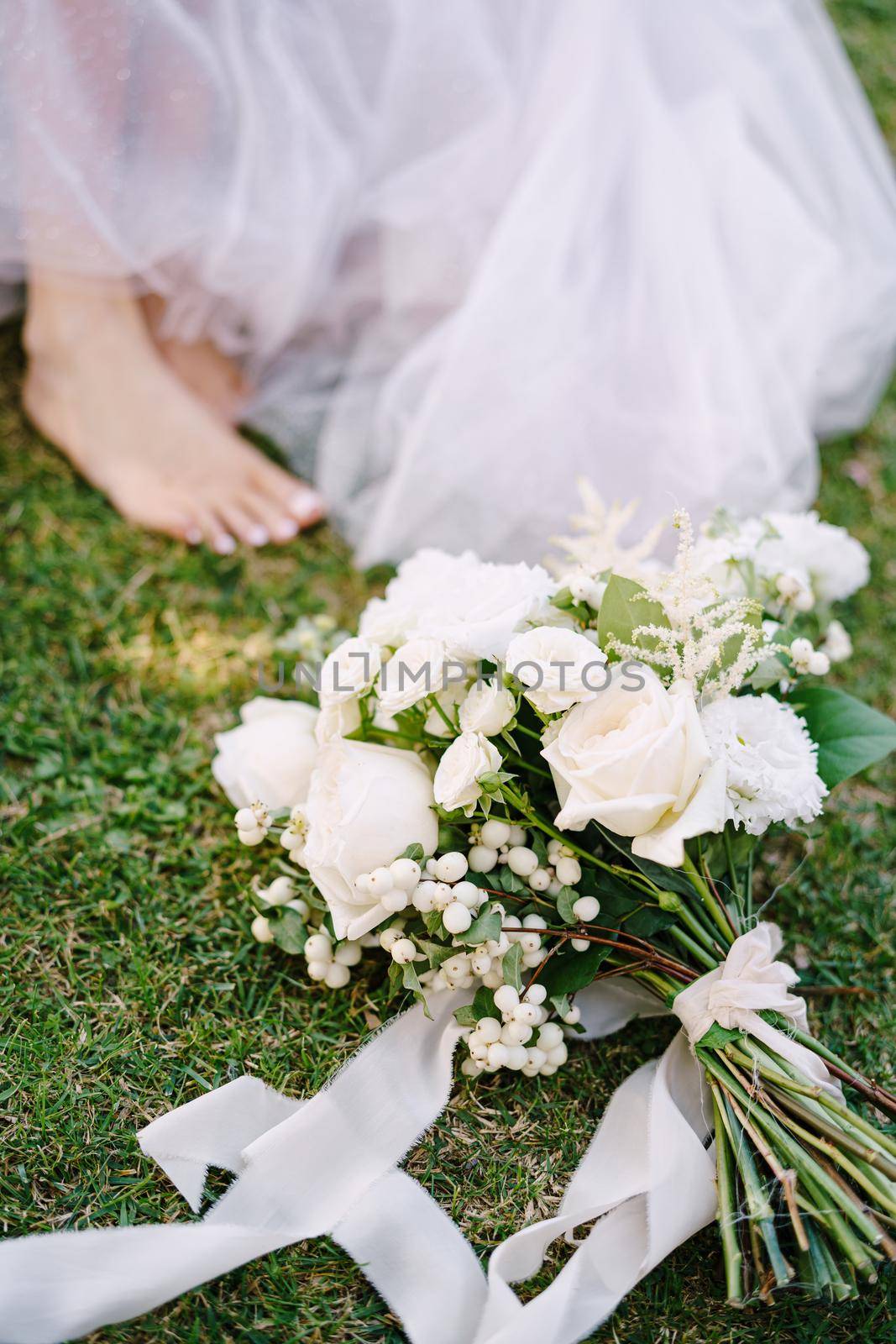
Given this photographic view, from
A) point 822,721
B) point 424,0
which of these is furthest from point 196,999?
point 424,0

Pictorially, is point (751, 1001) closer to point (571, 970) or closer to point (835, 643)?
point (571, 970)

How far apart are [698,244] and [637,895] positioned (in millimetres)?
1052

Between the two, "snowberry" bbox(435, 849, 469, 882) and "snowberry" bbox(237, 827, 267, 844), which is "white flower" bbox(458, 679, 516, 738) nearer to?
"snowberry" bbox(435, 849, 469, 882)

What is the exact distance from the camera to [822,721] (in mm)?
1143

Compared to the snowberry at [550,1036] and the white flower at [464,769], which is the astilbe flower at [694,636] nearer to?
the white flower at [464,769]

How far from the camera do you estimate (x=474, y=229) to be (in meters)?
1.59

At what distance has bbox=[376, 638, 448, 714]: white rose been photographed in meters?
0.93

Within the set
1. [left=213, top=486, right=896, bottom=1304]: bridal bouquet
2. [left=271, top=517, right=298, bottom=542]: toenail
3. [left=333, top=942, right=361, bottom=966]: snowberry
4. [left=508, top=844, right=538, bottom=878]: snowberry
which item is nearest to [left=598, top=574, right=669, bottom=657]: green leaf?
[left=213, top=486, right=896, bottom=1304]: bridal bouquet

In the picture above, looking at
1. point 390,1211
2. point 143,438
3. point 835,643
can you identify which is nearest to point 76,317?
point 143,438

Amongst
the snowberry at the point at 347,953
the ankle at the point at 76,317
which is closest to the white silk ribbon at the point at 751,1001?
the snowberry at the point at 347,953

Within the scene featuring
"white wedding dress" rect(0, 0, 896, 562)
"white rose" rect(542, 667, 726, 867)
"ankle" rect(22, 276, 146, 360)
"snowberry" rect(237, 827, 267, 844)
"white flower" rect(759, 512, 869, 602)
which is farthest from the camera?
"ankle" rect(22, 276, 146, 360)

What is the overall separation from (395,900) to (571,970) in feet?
0.74

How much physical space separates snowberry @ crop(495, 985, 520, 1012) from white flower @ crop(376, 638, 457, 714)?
295mm

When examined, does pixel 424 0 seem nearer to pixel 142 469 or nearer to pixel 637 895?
pixel 142 469
